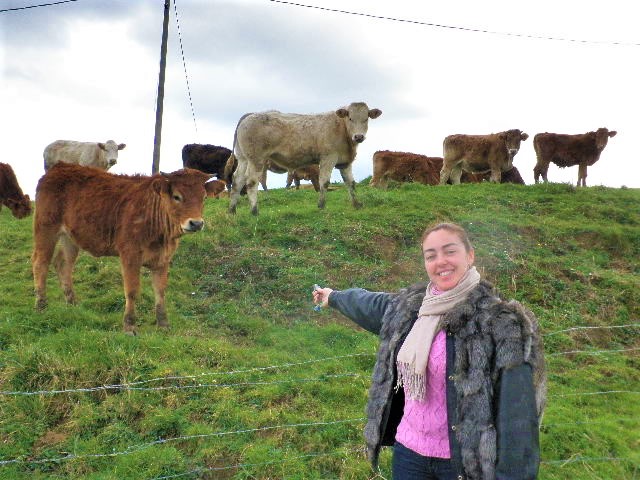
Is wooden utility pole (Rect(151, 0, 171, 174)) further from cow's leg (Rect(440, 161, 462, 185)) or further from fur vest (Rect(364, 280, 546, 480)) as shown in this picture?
fur vest (Rect(364, 280, 546, 480))

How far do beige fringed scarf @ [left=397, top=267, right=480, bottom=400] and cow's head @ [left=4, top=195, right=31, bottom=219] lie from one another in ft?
49.4

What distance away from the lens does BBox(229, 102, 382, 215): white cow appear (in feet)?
44.6

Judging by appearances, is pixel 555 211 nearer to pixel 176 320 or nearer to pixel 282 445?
pixel 176 320

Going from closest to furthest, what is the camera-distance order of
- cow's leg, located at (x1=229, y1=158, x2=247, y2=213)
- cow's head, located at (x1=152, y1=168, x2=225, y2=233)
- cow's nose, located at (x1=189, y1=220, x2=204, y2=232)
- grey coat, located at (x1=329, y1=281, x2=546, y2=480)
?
grey coat, located at (x1=329, y1=281, x2=546, y2=480), cow's nose, located at (x1=189, y1=220, x2=204, y2=232), cow's head, located at (x1=152, y1=168, x2=225, y2=233), cow's leg, located at (x1=229, y1=158, x2=247, y2=213)

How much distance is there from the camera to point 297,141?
541 inches

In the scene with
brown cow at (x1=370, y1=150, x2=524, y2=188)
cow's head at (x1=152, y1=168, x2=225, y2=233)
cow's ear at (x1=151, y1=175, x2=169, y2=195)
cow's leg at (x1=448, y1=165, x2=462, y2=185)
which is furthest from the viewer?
brown cow at (x1=370, y1=150, x2=524, y2=188)

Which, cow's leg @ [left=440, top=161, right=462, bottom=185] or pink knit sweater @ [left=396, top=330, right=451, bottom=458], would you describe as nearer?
pink knit sweater @ [left=396, top=330, right=451, bottom=458]

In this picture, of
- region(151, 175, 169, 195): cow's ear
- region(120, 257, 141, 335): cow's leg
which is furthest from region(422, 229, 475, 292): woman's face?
region(120, 257, 141, 335): cow's leg

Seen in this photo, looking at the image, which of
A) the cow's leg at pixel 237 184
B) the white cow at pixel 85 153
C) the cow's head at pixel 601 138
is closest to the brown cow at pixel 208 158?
the white cow at pixel 85 153

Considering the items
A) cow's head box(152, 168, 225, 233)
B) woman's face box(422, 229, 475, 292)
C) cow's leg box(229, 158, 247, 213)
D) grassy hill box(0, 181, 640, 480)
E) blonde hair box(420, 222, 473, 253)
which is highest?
cow's leg box(229, 158, 247, 213)

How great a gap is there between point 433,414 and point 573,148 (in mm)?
19044

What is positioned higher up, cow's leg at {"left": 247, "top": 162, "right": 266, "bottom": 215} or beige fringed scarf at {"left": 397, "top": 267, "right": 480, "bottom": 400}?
cow's leg at {"left": 247, "top": 162, "right": 266, "bottom": 215}

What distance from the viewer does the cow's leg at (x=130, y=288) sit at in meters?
7.84

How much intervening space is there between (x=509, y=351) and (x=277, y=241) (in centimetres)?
889
